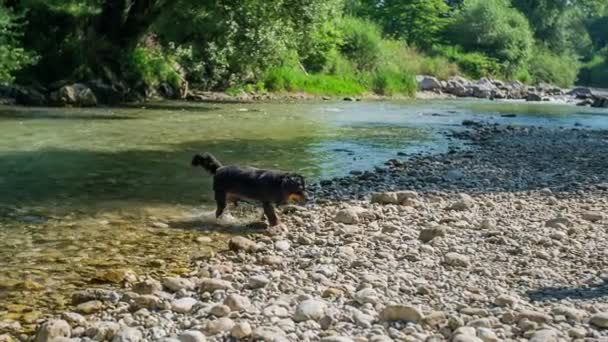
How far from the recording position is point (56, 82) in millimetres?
25969

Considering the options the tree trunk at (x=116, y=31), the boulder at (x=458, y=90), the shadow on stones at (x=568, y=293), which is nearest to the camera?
the shadow on stones at (x=568, y=293)

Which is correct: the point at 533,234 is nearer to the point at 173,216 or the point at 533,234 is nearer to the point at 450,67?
the point at 173,216

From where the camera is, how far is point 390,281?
18.2 ft

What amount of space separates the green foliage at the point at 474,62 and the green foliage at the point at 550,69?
5049 millimetres

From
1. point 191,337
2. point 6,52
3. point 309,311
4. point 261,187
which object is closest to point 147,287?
point 191,337

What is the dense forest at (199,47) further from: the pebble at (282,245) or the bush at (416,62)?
the pebble at (282,245)

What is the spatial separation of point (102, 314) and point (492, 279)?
117 inches

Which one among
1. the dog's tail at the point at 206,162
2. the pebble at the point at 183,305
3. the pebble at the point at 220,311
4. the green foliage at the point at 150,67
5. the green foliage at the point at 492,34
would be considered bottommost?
the pebble at the point at 183,305

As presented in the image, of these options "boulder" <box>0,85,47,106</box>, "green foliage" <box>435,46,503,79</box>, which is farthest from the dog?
"green foliage" <box>435,46,503,79</box>

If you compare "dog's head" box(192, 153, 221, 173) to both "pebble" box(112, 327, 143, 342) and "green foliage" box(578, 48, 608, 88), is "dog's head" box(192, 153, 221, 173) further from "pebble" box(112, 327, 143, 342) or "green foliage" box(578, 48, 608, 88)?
"green foliage" box(578, 48, 608, 88)

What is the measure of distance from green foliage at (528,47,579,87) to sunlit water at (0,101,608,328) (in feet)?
128

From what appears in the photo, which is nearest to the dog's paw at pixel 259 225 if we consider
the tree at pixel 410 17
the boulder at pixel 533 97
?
the boulder at pixel 533 97

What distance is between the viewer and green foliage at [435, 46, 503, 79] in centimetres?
5678

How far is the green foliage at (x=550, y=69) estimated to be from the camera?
2483 inches
